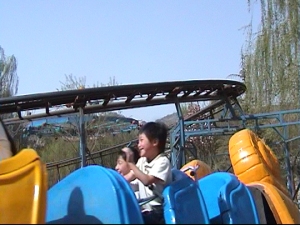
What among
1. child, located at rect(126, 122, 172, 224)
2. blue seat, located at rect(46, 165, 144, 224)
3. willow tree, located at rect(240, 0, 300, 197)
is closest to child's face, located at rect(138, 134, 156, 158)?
child, located at rect(126, 122, 172, 224)

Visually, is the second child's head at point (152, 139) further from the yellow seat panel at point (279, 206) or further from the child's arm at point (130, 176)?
the yellow seat panel at point (279, 206)

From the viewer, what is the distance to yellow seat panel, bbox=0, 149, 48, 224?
8.50 feet

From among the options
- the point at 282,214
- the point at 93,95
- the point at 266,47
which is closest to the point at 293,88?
the point at 266,47

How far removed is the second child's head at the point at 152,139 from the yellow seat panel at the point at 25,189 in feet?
2.47

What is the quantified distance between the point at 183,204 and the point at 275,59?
40.0 feet

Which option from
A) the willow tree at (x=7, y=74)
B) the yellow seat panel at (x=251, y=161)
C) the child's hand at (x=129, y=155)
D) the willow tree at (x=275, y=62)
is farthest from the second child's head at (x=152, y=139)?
the willow tree at (x=7, y=74)

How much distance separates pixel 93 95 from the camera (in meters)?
9.84

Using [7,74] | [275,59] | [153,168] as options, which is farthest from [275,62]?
[7,74]

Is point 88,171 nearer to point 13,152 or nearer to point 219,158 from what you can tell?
point 13,152

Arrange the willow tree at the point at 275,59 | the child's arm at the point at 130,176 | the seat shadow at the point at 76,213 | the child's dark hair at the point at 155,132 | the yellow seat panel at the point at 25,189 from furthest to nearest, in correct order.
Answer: the willow tree at the point at 275,59, the child's arm at the point at 130,176, the child's dark hair at the point at 155,132, the seat shadow at the point at 76,213, the yellow seat panel at the point at 25,189

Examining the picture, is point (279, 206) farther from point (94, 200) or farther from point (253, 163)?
point (94, 200)

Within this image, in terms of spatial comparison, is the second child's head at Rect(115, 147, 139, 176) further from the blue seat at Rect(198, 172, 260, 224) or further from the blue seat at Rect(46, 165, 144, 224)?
the blue seat at Rect(198, 172, 260, 224)

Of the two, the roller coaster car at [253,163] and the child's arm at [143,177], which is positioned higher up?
the child's arm at [143,177]

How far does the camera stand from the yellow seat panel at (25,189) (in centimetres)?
259
